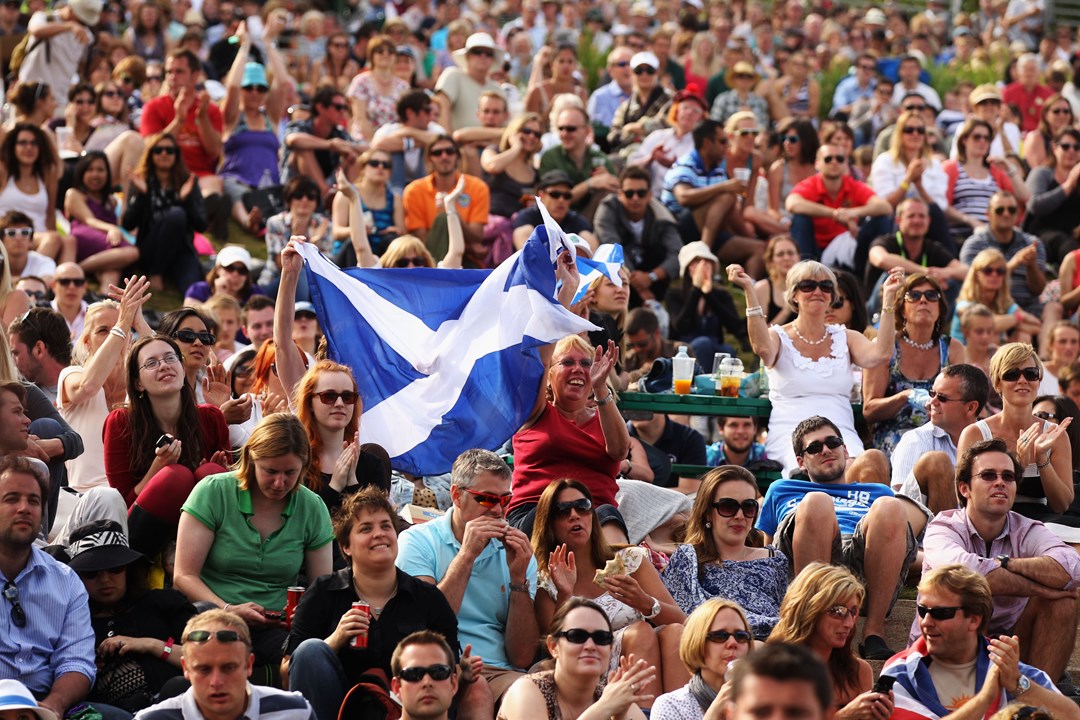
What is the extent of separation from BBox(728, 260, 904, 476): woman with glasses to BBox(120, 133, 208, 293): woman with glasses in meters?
5.42

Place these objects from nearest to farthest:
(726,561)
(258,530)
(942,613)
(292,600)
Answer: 1. (942,613)
2. (292,600)
3. (258,530)
4. (726,561)

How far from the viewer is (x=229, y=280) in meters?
13.5

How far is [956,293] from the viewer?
49.7 feet

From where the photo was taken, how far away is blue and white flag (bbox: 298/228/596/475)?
32.5 feet

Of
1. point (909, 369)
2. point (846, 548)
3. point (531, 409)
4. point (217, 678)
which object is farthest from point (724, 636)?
point (909, 369)

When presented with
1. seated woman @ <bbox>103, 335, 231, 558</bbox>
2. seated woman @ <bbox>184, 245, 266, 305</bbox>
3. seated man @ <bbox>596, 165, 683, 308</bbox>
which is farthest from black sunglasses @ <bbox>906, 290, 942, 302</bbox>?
seated woman @ <bbox>184, 245, 266, 305</bbox>

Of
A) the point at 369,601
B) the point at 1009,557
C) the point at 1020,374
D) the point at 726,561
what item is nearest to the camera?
the point at 369,601

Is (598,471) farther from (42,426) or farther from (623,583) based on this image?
(42,426)

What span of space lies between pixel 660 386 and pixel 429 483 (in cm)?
177

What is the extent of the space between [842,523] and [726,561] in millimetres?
1021

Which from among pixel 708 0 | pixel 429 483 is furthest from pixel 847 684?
pixel 708 0

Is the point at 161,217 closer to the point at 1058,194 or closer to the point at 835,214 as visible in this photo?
the point at 835,214

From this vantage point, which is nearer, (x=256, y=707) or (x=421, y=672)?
(x=256, y=707)

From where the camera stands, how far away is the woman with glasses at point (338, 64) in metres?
19.8
